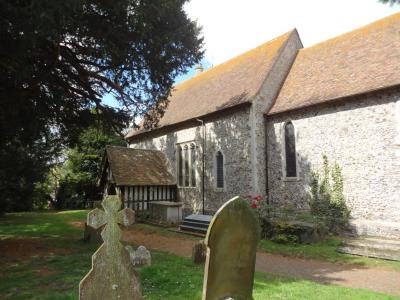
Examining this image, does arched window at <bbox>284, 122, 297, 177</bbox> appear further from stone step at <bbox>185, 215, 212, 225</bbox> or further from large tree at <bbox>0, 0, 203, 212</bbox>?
large tree at <bbox>0, 0, 203, 212</bbox>

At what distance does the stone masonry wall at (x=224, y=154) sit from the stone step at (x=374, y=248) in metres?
6.11

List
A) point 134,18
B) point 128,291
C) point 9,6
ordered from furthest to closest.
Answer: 1. point 134,18
2. point 9,6
3. point 128,291

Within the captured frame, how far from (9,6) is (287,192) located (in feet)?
41.5

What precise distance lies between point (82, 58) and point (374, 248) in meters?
10.9

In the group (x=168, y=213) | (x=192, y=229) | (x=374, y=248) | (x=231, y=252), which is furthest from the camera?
(x=168, y=213)

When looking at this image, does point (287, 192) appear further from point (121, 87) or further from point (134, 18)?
point (134, 18)

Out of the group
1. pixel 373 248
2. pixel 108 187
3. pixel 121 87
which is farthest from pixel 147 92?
pixel 108 187

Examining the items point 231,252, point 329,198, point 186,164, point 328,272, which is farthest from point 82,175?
point 231,252

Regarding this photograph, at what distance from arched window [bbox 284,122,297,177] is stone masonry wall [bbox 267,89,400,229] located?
0.38 metres

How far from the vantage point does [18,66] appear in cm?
855

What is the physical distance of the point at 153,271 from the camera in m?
7.96

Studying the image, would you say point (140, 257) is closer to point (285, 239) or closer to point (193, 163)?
point (285, 239)

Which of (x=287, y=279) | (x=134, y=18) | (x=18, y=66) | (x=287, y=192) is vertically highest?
(x=134, y=18)

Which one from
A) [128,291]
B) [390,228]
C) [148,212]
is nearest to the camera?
[128,291]
